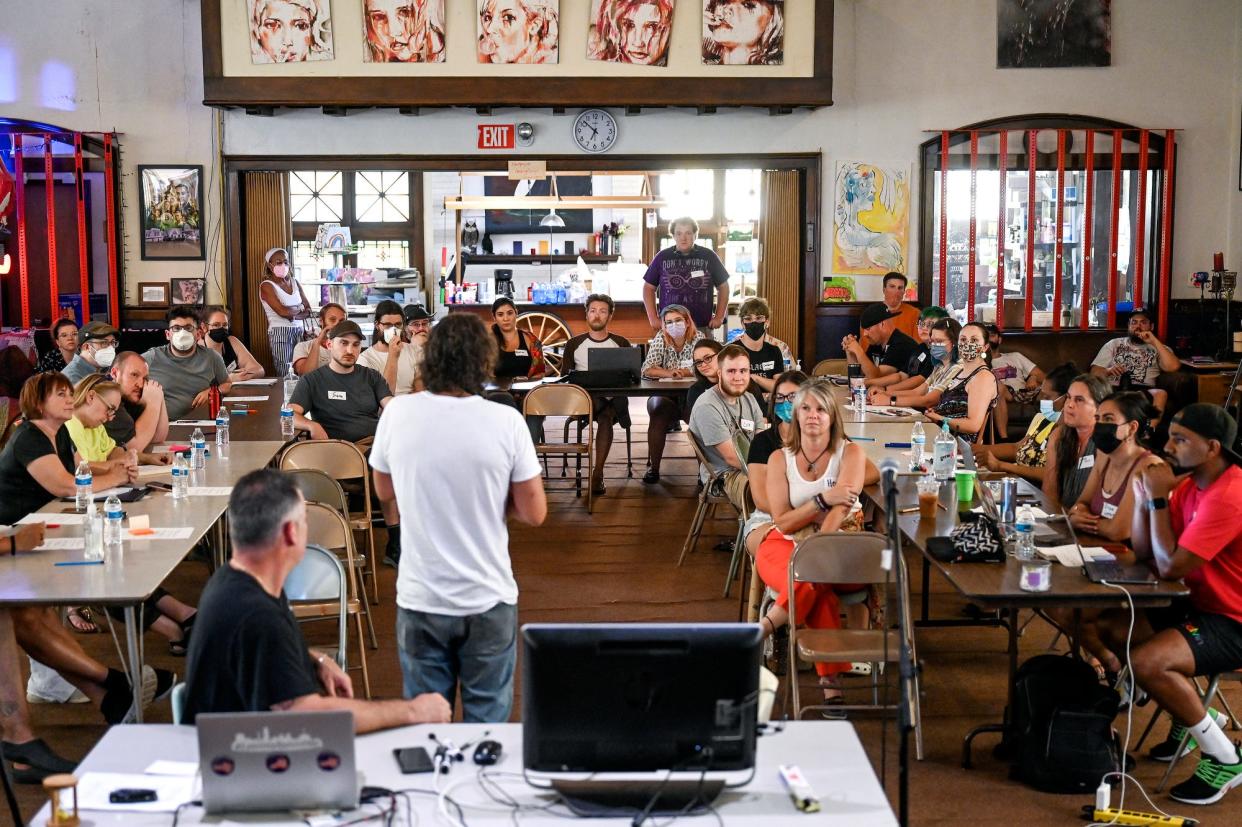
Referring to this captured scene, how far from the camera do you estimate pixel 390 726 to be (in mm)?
3178

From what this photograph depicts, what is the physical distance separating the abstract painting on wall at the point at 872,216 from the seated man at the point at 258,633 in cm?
930

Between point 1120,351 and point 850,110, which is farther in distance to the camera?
point 850,110

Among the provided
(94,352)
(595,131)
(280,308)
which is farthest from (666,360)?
(94,352)

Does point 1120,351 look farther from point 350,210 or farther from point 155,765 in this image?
point 155,765

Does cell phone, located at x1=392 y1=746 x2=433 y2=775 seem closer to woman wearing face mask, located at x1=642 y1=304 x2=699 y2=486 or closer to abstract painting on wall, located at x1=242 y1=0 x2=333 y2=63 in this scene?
woman wearing face mask, located at x1=642 y1=304 x2=699 y2=486

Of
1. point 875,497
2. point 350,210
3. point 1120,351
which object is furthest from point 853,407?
point 350,210

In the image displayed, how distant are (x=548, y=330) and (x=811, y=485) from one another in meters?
7.90

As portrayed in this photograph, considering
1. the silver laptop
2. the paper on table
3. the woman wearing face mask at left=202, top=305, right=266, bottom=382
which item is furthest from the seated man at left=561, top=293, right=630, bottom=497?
the silver laptop

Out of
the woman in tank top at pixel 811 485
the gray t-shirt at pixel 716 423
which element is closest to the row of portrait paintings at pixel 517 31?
the gray t-shirt at pixel 716 423

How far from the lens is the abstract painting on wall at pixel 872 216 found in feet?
38.9

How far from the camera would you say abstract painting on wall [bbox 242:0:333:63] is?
11.0 metres

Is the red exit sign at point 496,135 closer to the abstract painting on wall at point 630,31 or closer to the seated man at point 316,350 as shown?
the abstract painting on wall at point 630,31

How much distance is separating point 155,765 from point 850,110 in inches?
394

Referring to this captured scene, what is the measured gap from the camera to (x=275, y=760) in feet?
8.77
